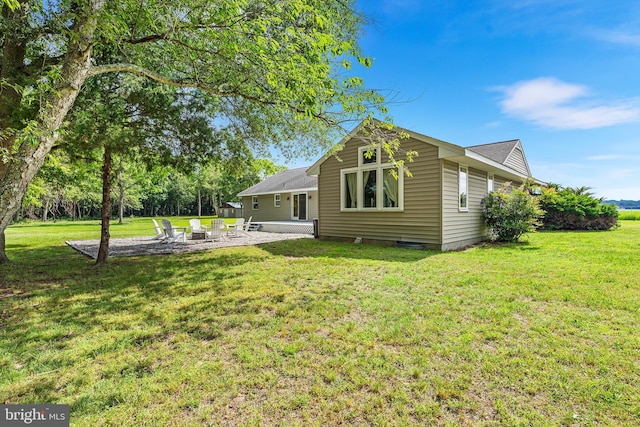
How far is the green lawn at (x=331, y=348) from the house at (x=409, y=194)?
347 centimetres

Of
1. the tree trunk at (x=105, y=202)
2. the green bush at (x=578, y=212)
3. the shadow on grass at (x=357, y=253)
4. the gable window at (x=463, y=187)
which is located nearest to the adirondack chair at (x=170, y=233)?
the tree trunk at (x=105, y=202)

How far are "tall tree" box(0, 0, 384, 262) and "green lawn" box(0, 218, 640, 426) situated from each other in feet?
6.32

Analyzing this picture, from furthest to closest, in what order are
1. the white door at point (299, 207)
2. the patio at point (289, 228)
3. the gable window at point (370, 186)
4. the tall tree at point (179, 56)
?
the white door at point (299, 207) → the patio at point (289, 228) → the gable window at point (370, 186) → the tall tree at point (179, 56)

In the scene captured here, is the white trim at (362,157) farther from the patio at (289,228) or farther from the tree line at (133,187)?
the patio at (289,228)

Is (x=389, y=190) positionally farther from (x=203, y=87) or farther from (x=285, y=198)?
(x=285, y=198)

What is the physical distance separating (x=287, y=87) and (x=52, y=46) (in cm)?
522

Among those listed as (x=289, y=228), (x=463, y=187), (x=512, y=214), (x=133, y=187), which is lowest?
(x=289, y=228)

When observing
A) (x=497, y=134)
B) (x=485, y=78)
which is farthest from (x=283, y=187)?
(x=497, y=134)

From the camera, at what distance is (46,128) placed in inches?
129

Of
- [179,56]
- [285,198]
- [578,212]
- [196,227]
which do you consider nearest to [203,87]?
[179,56]

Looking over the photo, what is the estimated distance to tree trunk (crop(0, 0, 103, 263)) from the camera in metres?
3.15

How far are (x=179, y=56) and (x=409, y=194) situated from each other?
736cm

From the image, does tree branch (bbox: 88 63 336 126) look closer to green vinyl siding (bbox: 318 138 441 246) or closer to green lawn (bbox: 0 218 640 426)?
green lawn (bbox: 0 218 640 426)

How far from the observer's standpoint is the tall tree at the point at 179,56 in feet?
11.6
